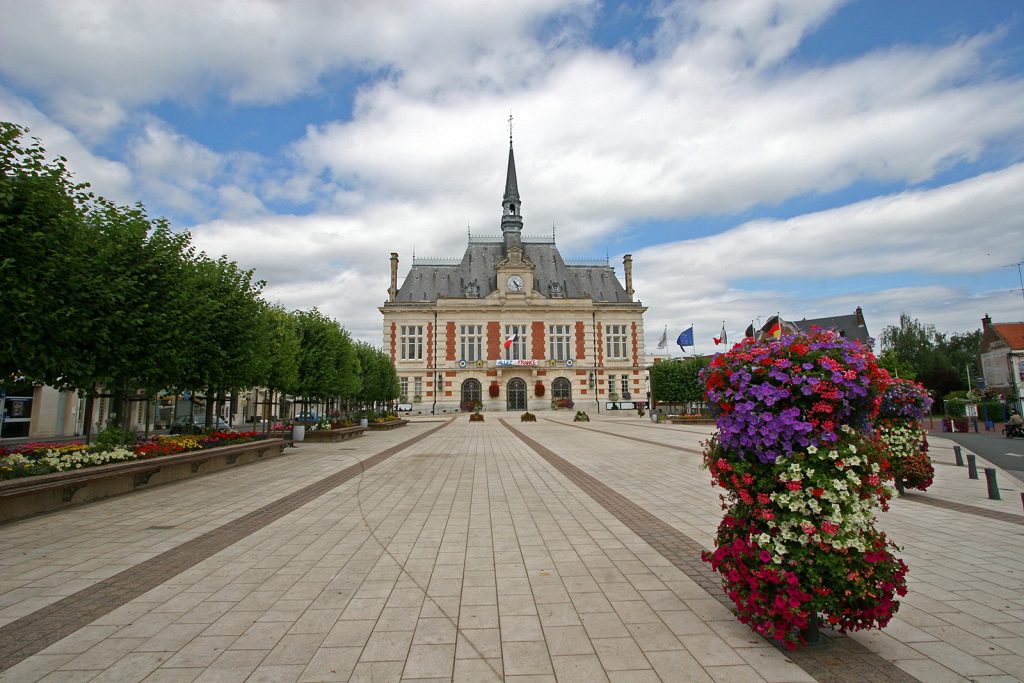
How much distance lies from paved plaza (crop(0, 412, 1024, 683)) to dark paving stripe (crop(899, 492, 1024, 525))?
6 cm

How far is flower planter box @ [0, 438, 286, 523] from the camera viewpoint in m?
8.18

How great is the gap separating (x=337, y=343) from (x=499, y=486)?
733 inches

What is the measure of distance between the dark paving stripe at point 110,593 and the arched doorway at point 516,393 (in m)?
51.9

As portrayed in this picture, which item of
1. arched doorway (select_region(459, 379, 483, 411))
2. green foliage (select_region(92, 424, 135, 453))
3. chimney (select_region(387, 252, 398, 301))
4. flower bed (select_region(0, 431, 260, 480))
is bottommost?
flower bed (select_region(0, 431, 260, 480))

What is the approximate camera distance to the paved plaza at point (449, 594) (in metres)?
3.59

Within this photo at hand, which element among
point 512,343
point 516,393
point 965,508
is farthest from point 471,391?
point 965,508

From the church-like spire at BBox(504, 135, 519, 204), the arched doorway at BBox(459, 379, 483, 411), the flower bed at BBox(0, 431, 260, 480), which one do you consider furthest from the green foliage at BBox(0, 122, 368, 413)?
the church-like spire at BBox(504, 135, 519, 204)

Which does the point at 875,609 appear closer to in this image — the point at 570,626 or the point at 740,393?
the point at 740,393

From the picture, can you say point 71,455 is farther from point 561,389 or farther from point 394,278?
point 394,278

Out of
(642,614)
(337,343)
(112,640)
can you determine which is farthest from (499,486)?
(337,343)

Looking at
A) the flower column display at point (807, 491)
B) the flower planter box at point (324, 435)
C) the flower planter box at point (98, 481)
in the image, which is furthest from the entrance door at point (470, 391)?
the flower column display at point (807, 491)

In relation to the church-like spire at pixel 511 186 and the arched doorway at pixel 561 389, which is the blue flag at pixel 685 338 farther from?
the church-like spire at pixel 511 186

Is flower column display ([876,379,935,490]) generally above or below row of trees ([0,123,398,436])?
below

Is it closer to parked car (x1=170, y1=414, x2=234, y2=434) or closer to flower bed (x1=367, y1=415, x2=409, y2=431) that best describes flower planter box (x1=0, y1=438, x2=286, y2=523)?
parked car (x1=170, y1=414, x2=234, y2=434)
